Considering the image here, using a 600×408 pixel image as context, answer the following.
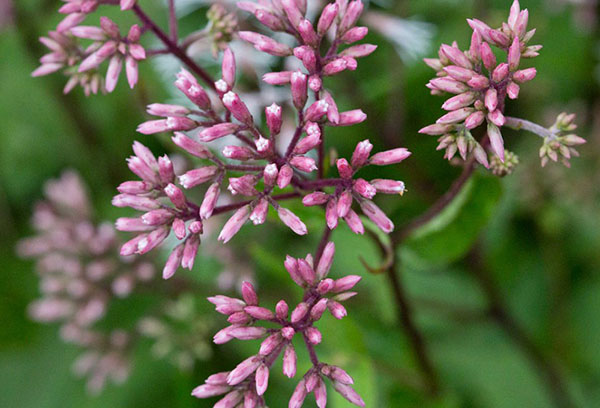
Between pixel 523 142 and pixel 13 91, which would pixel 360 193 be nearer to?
pixel 523 142

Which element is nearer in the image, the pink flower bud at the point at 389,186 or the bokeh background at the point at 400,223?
the pink flower bud at the point at 389,186

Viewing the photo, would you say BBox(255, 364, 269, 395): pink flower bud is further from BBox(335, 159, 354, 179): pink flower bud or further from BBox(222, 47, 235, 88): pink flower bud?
BBox(222, 47, 235, 88): pink flower bud

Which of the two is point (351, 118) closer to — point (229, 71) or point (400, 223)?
point (229, 71)

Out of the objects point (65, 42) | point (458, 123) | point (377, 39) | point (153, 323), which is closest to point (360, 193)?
point (458, 123)

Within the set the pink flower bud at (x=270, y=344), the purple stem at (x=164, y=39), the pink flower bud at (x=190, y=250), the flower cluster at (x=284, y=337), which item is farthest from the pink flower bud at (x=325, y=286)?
the purple stem at (x=164, y=39)

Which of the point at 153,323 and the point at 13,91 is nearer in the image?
the point at 153,323

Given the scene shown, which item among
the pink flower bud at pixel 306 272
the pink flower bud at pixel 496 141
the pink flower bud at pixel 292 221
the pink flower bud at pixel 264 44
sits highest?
the pink flower bud at pixel 264 44

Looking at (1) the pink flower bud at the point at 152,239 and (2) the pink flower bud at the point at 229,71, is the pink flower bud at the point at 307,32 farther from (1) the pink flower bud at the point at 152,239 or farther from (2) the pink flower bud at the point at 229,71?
(1) the pink flower bud at the point at 152,239
